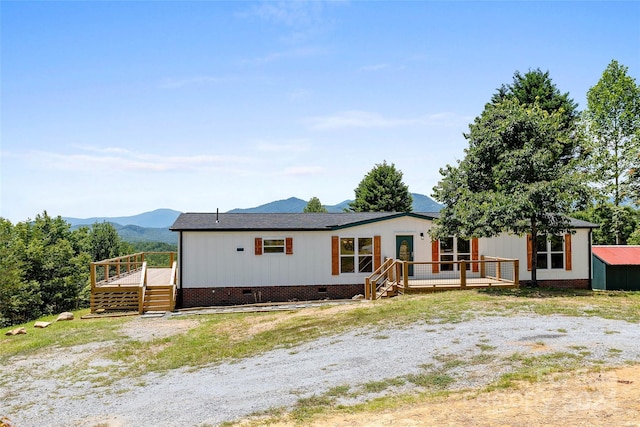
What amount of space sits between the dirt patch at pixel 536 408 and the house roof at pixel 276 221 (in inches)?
570

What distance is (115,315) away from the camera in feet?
63.9

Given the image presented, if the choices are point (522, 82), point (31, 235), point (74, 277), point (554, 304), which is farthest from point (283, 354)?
point (31, 235)

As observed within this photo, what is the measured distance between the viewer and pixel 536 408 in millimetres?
6547

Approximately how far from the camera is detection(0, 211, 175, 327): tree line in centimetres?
3531

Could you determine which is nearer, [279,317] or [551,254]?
[279,317]

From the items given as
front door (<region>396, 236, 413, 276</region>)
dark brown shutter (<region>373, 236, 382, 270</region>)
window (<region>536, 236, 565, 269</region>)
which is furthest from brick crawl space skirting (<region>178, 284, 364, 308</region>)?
window (<region>536, 236, 565, 269</region>)

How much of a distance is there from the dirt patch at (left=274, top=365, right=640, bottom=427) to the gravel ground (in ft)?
2.63

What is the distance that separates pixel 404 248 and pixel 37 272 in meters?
33.5

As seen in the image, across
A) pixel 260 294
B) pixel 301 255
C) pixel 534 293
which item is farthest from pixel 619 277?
pixel 260 294

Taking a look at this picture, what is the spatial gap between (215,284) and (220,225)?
2.55 meters

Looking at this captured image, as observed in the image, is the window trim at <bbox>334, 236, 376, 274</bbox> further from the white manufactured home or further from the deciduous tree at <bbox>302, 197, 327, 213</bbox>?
the deciduous tree at <bbox>302, 197, 327, 213</bbox>

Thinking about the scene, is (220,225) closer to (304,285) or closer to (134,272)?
(304,285)

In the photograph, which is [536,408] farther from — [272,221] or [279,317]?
[272,221]

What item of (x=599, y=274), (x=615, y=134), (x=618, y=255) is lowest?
(x=599, y=274)
